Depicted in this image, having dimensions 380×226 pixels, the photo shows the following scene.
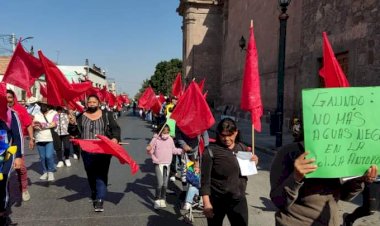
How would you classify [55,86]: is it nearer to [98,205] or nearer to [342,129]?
[98,205]

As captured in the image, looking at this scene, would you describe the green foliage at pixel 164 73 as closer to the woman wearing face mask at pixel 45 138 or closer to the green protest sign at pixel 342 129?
the woman wearing face mask at pixel 45 138

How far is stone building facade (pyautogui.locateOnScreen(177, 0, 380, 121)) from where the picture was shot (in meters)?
12.8

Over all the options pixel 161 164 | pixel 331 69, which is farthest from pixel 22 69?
pixel 331 69

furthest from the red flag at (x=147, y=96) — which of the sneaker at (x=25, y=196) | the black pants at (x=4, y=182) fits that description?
the black pants at (x=4, y=182)

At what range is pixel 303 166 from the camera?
94.1 inches

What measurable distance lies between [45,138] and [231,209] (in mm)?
5318

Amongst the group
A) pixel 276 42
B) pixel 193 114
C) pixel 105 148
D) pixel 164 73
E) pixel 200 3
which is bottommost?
pixel 105 148

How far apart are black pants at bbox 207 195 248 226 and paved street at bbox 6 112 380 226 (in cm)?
182

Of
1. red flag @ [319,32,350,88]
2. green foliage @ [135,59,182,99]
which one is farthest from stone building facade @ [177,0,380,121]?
green foliage @ [135,59,182,99]

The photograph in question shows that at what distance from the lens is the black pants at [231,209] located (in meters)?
3.70

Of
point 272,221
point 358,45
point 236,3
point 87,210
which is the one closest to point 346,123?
point 272,221

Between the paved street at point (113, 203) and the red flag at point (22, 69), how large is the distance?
191 cm

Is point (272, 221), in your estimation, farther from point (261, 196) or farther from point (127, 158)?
point (127, 158)

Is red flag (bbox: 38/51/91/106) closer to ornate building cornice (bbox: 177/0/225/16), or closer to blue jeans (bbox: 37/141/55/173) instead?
blue jeans (bbox: 37/141/55/173)
